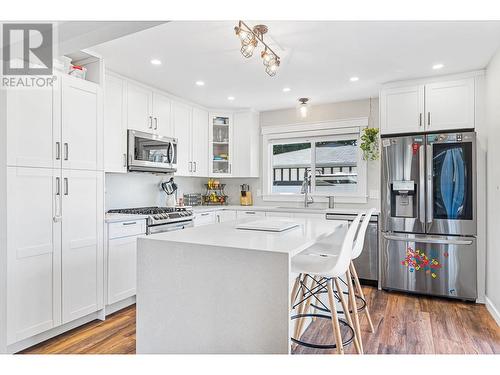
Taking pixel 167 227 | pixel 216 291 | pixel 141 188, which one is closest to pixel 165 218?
pixel 167 227

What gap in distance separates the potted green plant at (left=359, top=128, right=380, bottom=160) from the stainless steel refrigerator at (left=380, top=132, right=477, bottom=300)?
0.47 meters

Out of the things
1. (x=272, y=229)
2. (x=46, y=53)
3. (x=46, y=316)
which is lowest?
(x=46, y=316)

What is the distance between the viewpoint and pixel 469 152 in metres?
3.26

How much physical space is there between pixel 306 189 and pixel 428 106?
190 centimetres

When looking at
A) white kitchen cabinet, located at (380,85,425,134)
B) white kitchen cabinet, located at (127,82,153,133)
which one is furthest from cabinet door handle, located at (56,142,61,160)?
white kitchen cabinet, located at (380,85,425,134)

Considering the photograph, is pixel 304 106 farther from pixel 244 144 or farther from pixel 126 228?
pixel 126 228

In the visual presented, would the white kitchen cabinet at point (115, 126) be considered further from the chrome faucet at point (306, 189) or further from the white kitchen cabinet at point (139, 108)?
the chrome faucet at point (306, 189)

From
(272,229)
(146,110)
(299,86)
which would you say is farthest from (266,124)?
(272,229)

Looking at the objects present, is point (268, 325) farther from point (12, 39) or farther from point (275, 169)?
point (275, 169)

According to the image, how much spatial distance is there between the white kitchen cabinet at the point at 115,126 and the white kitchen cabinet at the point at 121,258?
63 centimetres

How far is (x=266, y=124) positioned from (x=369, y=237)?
92.6 inches

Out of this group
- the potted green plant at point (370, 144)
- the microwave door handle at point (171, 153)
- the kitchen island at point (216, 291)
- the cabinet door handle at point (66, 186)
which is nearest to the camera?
the kitchen island at point (216, 291)

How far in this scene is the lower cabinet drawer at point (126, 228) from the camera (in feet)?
9.78

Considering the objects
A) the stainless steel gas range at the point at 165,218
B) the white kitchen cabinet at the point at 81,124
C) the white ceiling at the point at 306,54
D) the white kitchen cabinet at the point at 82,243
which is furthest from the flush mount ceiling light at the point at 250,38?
the stainless steel gas range at the point at 165,218
